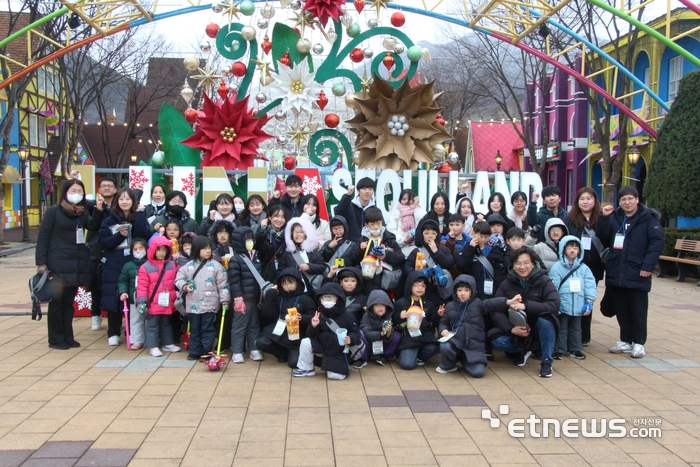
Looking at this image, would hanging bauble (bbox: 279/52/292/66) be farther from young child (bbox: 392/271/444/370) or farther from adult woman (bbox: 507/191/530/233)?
young child (bbox: 392/271/444/370)

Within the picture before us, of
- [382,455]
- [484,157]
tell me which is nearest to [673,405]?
[382,455]

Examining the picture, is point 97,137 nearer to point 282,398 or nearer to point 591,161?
point 591,161

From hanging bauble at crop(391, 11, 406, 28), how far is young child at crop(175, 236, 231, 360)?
4.76 m

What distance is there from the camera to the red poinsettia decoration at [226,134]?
909 cm

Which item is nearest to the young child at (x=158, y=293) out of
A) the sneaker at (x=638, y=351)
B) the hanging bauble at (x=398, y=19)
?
the sneaker at (x=638, y=351)

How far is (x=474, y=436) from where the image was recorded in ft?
14.8

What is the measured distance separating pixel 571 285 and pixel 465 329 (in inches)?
47.5

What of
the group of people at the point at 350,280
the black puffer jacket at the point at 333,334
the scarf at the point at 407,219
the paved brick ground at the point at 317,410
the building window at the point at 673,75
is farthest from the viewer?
the building window at the point at 673,75

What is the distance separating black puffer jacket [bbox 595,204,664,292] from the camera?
6552 mm

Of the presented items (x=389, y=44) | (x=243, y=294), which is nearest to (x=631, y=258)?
(x=243, y=294)

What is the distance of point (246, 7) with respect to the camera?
30.2 feet

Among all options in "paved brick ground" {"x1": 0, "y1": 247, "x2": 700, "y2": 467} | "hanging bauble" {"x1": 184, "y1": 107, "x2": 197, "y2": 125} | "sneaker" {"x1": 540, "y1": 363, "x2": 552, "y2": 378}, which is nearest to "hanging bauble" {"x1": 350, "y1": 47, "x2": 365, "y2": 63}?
"hanging bauble" {"x1": 184, "y1": 107, "x2": 197, "y2": 125}

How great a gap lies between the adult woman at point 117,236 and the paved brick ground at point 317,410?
0.54 m

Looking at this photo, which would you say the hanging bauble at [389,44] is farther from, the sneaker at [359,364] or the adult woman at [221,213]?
the sneaker at [359,364]
